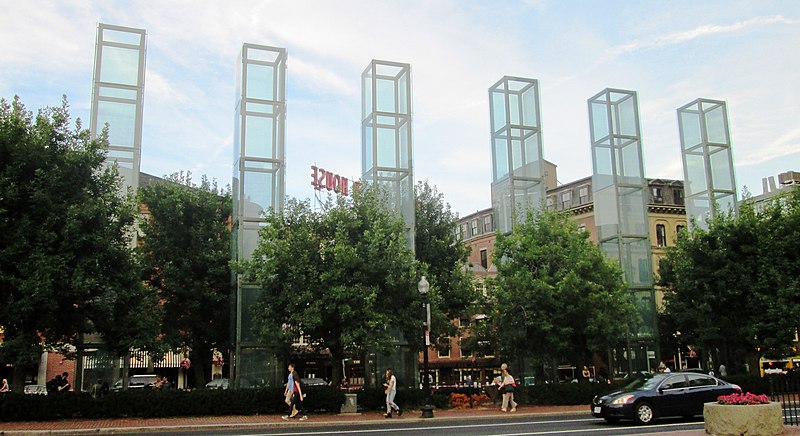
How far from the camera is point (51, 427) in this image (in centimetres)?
1992

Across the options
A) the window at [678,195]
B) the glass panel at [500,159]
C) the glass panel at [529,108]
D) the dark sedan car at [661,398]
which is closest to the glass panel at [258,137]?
the glass panel at [500,159]

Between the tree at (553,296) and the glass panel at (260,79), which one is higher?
the glass panel at (260,79)

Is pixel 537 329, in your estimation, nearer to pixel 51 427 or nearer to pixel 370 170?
pixel 370 170

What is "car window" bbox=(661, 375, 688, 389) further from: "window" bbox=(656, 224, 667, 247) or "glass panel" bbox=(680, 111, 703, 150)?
"window" bbox=(656, 224, 667, 247)

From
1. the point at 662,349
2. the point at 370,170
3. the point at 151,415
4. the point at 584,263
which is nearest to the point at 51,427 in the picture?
the point at 151,415

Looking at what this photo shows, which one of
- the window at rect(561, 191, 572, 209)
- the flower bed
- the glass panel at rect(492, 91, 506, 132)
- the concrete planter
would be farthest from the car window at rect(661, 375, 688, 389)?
the window at rect(561, 191, 572, 209)

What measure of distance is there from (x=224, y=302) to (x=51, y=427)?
1313cm

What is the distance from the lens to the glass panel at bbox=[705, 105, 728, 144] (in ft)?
125

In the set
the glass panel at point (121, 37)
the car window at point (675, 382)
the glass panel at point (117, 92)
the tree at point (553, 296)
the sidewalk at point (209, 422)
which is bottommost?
the sidewalk at point (209, 422)

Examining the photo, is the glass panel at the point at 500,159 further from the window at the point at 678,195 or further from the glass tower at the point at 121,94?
the window at the point at 678,195

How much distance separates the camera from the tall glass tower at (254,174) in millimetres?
27422

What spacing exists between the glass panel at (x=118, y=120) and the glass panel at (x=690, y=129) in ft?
89.9

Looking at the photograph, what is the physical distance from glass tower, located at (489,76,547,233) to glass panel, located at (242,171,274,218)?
11014 mm

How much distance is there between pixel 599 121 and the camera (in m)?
37.4
